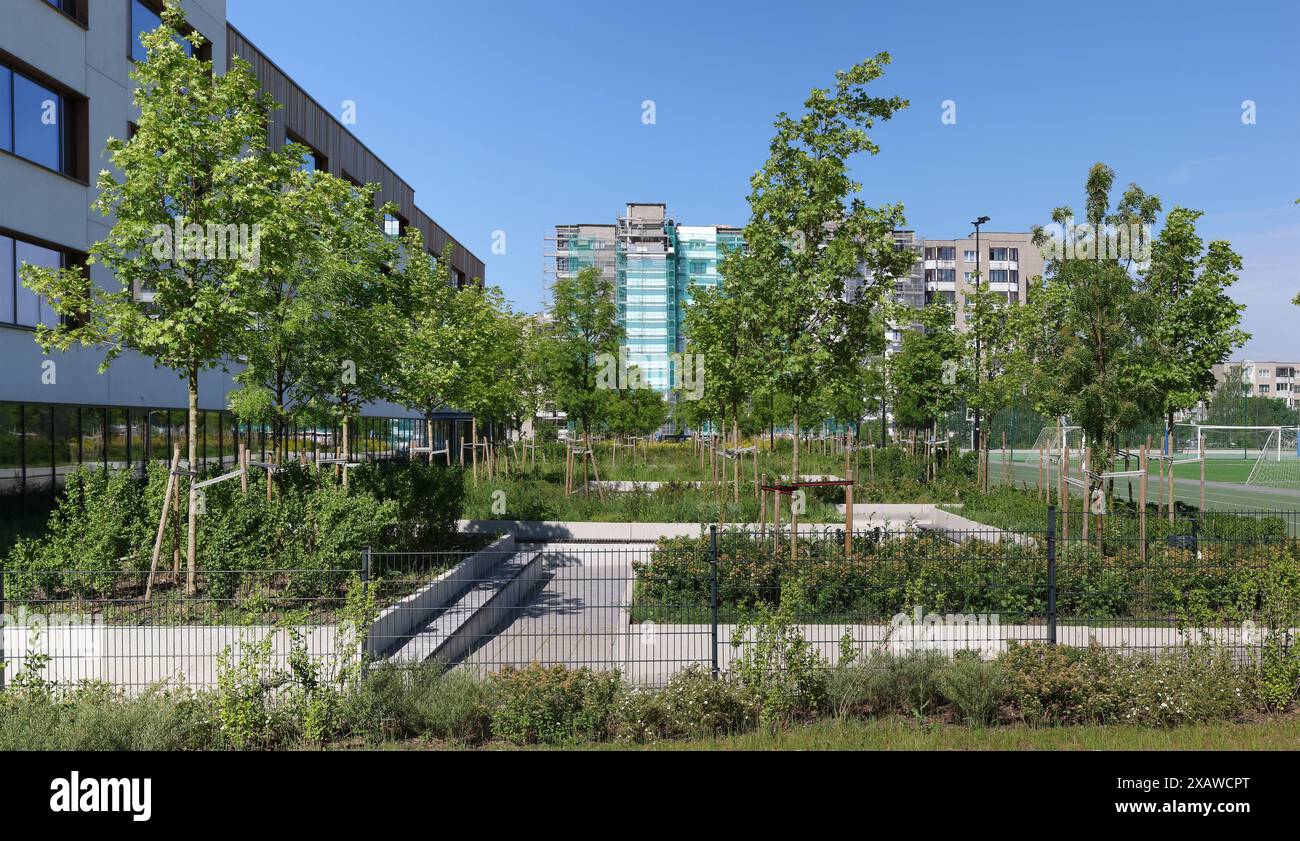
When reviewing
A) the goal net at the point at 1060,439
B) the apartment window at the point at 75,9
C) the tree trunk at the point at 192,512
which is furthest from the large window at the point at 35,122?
the goal net at the point at 1060,439

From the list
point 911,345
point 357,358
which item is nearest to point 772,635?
point 357,358

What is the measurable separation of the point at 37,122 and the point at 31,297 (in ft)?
12.6

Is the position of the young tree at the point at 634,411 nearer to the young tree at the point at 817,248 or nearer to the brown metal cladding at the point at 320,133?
the brown metal cladding at the point at 320,133

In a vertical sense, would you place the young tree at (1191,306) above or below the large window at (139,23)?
below

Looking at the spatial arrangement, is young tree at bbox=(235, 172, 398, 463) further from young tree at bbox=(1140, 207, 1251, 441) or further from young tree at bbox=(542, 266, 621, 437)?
young tree at bbox=(1140, 207, 1251, 441)

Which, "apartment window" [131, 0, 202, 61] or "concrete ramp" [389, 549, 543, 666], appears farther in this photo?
"apartment window" [131, 0, 202, 61]

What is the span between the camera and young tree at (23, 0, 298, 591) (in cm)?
1070

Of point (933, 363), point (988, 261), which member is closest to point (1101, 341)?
point (933, 363)

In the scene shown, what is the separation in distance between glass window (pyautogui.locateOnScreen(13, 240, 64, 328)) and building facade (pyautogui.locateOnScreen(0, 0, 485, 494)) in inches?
1.0

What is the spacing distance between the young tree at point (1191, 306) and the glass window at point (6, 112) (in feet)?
79.1

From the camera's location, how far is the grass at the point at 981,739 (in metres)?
6.53

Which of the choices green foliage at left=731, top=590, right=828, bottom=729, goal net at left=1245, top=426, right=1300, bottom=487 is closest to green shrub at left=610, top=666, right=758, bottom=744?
green foliage at left=731, top=590, right=828, bottom=729

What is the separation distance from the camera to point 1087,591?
1097 cm
